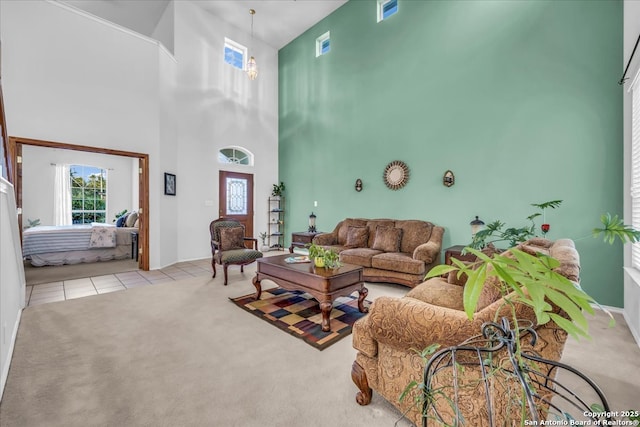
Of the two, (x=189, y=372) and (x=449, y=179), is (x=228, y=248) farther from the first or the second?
(x=449, y=179)

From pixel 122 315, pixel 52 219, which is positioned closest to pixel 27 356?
pixel 122 315

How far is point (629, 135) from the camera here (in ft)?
9.61

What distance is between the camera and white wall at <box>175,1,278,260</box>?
230 inches

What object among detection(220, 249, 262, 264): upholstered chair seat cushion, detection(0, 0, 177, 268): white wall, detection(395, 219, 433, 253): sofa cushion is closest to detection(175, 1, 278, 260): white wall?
detection(0, 0, 177, 268): white wall

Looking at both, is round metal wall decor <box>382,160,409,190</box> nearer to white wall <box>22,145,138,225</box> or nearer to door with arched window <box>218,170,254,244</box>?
door with arched window <box>218,170,254,244</box>

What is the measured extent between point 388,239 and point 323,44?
470 cm

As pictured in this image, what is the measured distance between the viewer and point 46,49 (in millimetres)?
4129

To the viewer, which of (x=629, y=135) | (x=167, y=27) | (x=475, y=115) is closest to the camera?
(x=629, y=135)

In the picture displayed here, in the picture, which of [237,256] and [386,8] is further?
[386,8]

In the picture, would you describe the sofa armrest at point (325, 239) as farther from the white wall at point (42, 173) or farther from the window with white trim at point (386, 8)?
the white wall at point (42, 173)

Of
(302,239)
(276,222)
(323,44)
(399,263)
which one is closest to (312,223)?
(302,239)

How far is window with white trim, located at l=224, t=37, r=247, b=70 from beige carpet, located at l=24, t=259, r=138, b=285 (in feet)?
15.9

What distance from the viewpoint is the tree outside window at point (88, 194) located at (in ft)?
26.6

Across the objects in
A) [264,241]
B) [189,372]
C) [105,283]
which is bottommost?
[189,372]
